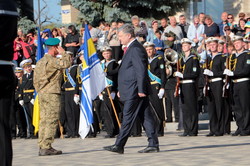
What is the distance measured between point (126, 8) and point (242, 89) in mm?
12417

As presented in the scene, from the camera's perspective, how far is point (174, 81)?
2094cm

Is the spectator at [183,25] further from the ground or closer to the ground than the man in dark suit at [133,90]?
further from the ground

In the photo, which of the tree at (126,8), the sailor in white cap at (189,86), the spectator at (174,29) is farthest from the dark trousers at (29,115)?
the tree at (126,8)

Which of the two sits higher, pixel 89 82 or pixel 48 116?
pixel 89 82

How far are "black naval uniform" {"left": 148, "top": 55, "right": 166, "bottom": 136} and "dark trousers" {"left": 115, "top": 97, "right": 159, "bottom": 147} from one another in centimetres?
471

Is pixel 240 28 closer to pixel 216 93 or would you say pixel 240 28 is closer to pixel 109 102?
pixel 109 102

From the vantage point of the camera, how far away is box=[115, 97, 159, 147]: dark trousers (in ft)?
39.9

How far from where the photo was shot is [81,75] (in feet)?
60.0

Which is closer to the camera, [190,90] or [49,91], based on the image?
[49,91]

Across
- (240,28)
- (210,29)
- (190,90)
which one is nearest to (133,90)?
(190,90)

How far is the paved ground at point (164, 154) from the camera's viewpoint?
10.8 meters

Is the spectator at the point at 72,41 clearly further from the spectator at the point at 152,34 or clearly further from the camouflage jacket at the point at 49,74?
the camouflage jacket at the point at 49,74

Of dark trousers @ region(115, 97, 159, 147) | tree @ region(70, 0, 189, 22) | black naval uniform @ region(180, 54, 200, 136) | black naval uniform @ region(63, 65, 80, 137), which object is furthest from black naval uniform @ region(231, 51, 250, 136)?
tree @ region(70, 0, 189, 22)

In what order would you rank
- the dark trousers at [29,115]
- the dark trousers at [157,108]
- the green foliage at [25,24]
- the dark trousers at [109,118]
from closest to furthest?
the dark trousers at [157,108] < the dark trousers at [109,118] < the dark trousers at [29,115] < the green foliage at [25,24]
